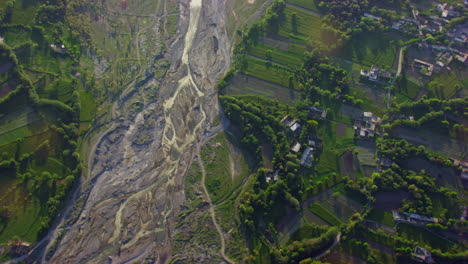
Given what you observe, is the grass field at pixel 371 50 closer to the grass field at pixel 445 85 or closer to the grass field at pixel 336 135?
the grass field at pixel 445 85

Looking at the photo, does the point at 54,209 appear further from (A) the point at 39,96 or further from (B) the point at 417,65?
(B) the point at 417,65

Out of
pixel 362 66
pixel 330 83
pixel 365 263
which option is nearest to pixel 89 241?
pixel 365 263

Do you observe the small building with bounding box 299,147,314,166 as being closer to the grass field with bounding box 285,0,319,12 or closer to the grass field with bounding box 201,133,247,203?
the grass field with bounding box 201,133,247,203

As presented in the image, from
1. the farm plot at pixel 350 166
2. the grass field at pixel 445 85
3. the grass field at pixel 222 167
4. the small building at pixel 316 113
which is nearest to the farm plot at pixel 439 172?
the farm plot at pixel 350 166

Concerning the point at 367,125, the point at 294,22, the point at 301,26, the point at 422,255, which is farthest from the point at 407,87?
the point at 422,255

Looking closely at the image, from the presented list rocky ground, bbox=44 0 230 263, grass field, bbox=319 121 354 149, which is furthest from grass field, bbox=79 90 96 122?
grass field, bbox=319 121 354 149

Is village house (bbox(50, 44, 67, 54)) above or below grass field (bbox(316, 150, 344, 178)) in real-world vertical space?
above
